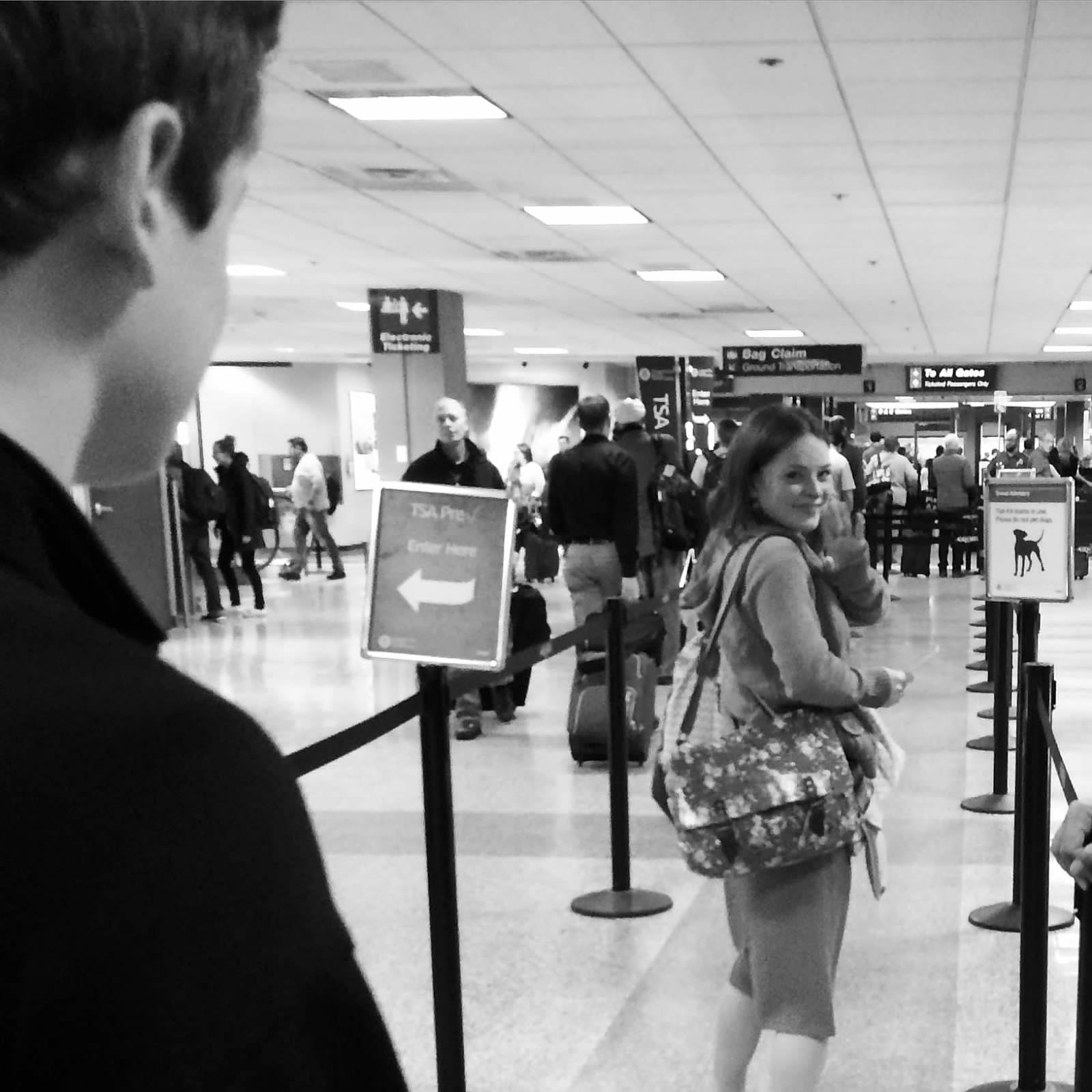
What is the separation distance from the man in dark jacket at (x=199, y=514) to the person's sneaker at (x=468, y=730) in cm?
593

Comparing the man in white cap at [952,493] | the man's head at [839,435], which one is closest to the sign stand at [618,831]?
the man's head at [839,435]

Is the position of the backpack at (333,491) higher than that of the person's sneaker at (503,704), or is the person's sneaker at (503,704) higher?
the backpack at (333,491)

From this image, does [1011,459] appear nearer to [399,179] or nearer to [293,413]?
[399,179]

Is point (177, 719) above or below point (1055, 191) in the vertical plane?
below

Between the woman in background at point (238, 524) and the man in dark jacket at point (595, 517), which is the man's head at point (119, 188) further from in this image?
the woman in background at point (238, 524)

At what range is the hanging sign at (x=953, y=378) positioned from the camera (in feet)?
99.0

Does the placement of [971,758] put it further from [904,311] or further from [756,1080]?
[904,311]

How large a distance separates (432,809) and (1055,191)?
8.14 meters

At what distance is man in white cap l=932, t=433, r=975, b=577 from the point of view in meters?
16.3

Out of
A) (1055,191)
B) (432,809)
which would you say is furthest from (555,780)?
(1055,191)

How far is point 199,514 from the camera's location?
1270 cm

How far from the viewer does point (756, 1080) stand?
3480 millimetres

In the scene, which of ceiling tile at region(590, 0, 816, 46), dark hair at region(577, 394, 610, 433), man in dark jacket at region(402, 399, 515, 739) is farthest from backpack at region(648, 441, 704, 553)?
ceiling tile at region(590, 0, 816, 46)

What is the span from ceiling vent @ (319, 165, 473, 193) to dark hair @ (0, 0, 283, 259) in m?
8.50
